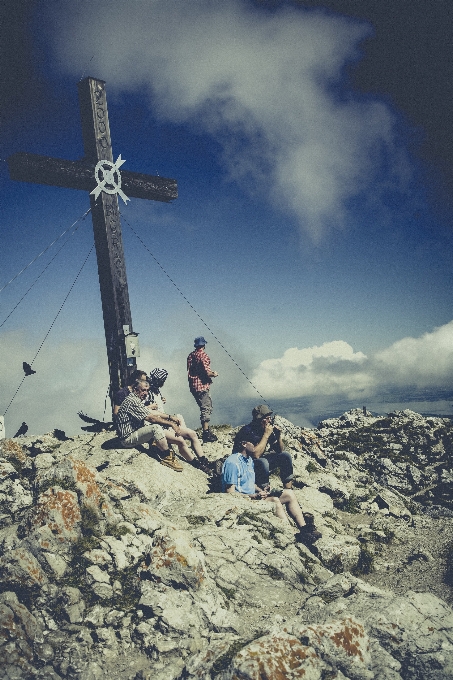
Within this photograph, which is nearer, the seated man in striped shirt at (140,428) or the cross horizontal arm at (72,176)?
the seated man in striped shirt at (140,428)

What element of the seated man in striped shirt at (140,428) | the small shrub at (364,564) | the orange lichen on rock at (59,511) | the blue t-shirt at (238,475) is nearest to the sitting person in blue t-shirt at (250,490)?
the blue t-shirt at (238,475)

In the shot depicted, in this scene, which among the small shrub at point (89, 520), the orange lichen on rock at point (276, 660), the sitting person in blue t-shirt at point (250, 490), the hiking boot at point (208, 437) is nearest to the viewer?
the orange lichen on rock at point (276, 660)

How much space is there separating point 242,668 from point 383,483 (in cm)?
866

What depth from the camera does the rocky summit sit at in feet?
12.5

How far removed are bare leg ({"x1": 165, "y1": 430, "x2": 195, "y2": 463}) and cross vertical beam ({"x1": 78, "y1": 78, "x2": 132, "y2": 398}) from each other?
1719 millimetres

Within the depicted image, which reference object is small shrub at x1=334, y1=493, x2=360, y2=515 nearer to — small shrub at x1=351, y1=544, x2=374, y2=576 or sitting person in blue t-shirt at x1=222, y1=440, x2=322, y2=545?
sitting person in blue t-shirt at x1=222, y1=440, x2=322, y2=545

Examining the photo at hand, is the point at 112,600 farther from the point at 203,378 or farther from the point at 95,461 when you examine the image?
the point at 203,378

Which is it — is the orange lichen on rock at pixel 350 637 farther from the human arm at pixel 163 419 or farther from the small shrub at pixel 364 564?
the human arm at pixel 163 419

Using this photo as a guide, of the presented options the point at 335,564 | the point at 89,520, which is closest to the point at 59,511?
the point at 89,520

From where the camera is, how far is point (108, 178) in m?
9.23

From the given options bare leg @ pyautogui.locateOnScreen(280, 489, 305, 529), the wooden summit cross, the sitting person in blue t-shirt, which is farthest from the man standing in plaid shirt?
bare leg @ pyautogui.locateOnScreen(280, 489, 305, 529)

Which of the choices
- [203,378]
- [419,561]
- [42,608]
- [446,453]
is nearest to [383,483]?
[446,453]

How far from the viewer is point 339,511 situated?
9.12m

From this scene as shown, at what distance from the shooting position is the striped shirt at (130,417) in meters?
8.12
